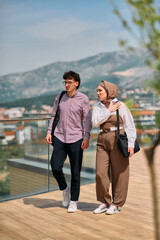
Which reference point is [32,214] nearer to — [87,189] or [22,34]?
[87,189]

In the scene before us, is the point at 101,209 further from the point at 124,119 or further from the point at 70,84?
the point at 70,84

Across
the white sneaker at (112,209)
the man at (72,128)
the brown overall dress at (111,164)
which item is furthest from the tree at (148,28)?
the white sneaker at (112,209)

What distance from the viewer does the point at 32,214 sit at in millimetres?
3607

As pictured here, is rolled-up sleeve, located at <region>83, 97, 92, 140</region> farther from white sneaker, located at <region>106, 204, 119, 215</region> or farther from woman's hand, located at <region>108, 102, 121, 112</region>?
white sneaker, located at <region>106, 204, 119, 215</region>

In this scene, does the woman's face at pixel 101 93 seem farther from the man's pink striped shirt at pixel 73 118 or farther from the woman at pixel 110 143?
the man's pink striped shirt at pixel 73 118

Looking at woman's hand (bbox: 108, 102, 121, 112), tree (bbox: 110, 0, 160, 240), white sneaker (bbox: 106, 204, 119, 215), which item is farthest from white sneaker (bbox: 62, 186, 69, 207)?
tree (bbox: 110, 0, 160, 240)

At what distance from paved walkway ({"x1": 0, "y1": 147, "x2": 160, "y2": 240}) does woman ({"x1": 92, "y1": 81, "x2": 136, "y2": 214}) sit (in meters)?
0.20

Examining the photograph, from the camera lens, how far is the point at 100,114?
342 centimetres

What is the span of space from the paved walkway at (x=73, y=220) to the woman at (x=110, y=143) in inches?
7.8

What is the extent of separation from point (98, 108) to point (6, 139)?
1.63 metres

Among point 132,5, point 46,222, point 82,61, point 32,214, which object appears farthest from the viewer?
point 82,61

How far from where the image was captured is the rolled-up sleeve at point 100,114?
133 inches

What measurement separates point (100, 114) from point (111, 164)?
1.64ft

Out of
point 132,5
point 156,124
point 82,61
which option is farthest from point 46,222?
point 82,61
